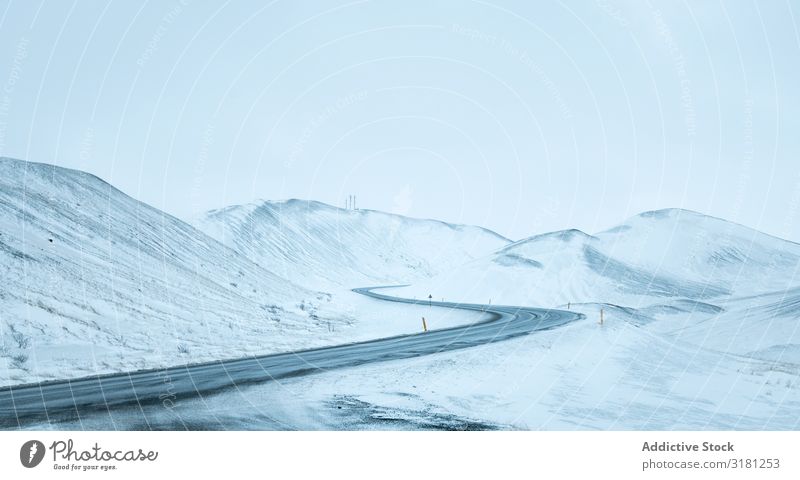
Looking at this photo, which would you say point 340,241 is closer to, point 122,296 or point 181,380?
point 122,296

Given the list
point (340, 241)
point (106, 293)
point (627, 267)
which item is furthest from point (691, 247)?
point (106, 293)

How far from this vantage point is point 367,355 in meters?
18.7

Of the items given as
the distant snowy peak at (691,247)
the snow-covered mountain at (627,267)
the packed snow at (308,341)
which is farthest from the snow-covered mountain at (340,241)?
the packed snow at (308,341)

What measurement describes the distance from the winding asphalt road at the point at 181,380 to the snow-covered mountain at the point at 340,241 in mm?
71459

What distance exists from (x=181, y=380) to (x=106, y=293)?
39.0ft

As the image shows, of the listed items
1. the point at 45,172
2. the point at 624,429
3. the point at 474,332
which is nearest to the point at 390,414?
the point at 624,429

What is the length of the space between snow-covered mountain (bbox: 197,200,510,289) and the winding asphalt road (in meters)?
71.5

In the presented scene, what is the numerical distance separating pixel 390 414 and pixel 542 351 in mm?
9032

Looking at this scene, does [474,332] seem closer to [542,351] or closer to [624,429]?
[542,351]

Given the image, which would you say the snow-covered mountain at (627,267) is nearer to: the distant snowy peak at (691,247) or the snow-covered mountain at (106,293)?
the distant snowy peak at (691,247)

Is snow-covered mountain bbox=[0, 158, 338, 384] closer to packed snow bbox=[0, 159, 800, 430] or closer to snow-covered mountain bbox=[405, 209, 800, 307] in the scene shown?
packed snow bbox=[0, 159, 800, 430]

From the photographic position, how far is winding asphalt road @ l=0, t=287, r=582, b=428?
37.3 feet

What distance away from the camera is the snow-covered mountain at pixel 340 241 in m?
100

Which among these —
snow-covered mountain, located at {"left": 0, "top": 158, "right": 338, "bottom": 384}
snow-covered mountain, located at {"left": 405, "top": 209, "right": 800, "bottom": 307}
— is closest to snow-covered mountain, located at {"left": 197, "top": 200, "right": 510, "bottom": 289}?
snow-covered mountain, located at {"left": 405, "top": 209, "right": 800, "bottom": 307}
